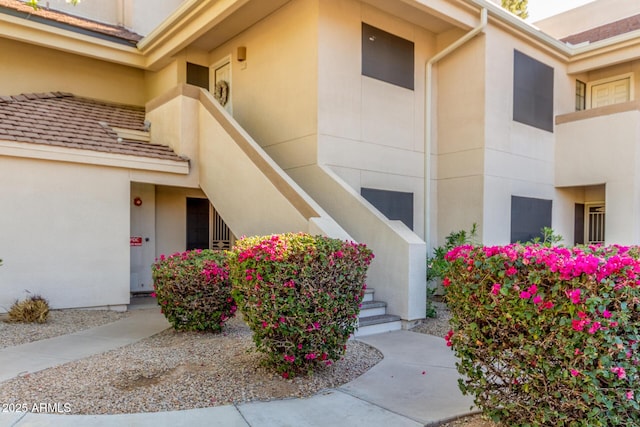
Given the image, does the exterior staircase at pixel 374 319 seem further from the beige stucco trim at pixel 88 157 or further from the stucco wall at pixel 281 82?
the beige stucco trim at pixel 88 157

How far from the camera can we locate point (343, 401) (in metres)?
3.87

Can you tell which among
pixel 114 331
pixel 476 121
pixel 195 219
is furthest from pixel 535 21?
pixel 114 331

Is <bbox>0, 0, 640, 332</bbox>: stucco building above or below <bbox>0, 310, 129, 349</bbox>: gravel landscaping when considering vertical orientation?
above

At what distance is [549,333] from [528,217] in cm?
828

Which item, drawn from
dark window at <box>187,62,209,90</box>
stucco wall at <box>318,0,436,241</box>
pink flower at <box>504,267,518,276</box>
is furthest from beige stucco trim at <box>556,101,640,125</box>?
pink flower at <box>504,267,518,276</box>

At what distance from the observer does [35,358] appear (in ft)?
16.5

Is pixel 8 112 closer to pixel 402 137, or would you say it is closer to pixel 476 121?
pixel 402 137

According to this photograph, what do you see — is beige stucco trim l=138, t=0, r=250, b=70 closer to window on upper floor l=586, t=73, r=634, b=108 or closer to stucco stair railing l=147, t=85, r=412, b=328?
stucco stair railing l=147, t=85, r=412, b=328

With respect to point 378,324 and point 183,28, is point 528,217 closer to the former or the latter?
point 378,324

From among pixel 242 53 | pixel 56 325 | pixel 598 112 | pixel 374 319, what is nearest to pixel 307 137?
pixel 242 53

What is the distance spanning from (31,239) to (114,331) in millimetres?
2566

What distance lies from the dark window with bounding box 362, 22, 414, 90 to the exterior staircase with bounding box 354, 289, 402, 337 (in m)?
4.80

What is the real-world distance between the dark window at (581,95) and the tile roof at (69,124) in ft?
34.8

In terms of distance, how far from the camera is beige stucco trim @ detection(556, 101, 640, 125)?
998 cm
